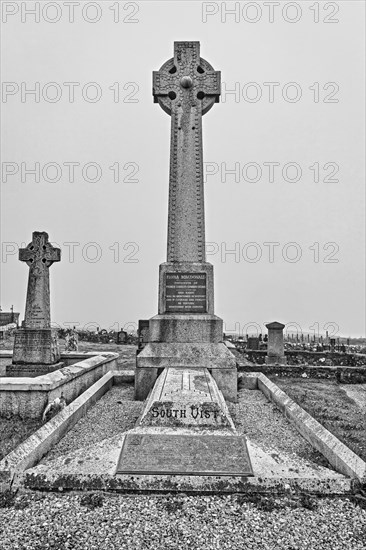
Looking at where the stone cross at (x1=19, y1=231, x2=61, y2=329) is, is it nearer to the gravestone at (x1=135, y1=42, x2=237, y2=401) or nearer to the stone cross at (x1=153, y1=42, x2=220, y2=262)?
the gravestone at (x1=135, y1=42, x2=237, y2=401)

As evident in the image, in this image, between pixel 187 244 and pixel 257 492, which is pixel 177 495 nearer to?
pixel 257 492

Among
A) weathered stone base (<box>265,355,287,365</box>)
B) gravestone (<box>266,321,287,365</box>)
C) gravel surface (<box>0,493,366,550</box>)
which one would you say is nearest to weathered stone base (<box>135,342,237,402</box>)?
gravel surface (<box>0,493,366,550</box>)

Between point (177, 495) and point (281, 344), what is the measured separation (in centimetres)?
1411

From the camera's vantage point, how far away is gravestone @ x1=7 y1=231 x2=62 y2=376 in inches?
396

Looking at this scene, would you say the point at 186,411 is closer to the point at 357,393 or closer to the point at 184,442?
the point at 184,442

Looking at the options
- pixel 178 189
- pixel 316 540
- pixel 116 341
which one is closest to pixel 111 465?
pixel 316 540

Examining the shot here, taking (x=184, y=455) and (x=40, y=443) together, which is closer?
(x=184, y=455)

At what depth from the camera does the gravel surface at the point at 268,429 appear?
14.5ft

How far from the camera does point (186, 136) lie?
9.32 metres

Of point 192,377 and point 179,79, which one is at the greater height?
point 179,79

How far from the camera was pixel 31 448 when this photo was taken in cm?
401

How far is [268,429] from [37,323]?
748cm

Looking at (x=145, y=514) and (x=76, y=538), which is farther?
(x=145, y=514)

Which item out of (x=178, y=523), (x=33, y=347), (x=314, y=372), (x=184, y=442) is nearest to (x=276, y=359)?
(x=314, y=372)
